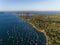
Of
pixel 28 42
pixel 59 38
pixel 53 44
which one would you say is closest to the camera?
pixel 53 44

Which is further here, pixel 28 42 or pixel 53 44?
pixel 28 42

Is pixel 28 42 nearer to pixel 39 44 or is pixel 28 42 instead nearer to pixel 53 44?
pixel 39 44

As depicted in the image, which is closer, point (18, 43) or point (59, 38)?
point (18, 43)

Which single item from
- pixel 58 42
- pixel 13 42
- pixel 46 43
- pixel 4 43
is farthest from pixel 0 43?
pixel 58 42

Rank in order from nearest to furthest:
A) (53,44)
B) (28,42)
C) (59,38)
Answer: (53,44) → (28,42) → (59,38)

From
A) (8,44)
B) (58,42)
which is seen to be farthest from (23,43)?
(58,42)

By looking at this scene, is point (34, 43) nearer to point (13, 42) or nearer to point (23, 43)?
point (23, 43)

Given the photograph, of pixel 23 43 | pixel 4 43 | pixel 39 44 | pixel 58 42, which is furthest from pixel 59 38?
pixel 4 43

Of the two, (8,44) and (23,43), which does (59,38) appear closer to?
(23,43)
